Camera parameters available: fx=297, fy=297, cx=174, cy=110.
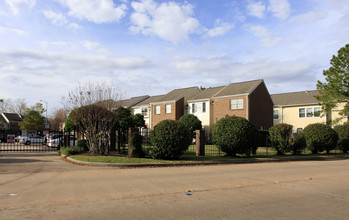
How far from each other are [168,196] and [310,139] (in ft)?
63.8

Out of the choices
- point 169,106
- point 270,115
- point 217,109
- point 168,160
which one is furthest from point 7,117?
point 168,160

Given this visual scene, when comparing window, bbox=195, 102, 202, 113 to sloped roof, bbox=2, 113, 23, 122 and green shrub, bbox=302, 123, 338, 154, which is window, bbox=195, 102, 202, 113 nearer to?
green shrub, bbox=302, 123, 338, 154

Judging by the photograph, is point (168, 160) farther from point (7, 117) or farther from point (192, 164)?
point (7, 117)

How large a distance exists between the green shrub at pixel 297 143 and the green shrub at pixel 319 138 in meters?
1.47

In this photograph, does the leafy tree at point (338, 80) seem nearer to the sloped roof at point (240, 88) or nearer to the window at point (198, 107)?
the sloped roof at point (240, 88)

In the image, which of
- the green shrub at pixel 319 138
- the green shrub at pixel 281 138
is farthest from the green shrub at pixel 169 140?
the green shrub at pixel 319 138

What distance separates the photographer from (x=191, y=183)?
997cm

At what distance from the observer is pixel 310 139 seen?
78.2 feet

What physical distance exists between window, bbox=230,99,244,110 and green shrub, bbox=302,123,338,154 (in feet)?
37.6

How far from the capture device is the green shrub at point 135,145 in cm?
1667

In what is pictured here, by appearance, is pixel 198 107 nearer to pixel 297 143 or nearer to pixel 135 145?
pixel 297 143

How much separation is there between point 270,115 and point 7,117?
67.6m

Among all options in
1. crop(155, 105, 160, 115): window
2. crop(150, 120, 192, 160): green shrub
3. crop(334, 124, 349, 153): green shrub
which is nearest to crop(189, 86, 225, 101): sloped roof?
crop(155, 105, 160, 115): window

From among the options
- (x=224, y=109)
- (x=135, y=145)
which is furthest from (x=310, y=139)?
(x=135, y=145)
